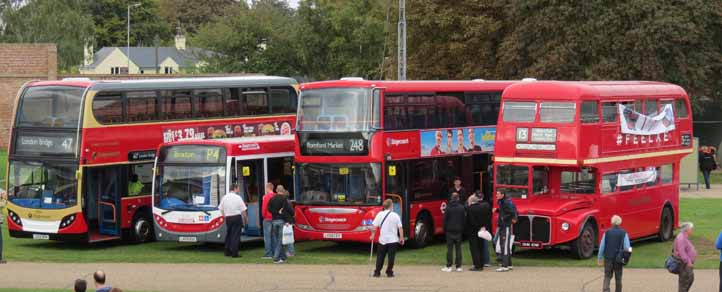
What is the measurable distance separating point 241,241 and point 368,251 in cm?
284

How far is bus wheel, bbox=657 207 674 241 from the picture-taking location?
2846 cm

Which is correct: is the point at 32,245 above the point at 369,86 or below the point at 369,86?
below

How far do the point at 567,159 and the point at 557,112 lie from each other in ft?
3.25

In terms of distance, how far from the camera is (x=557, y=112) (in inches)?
979

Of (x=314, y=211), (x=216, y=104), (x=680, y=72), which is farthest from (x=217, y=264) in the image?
(x=680, y=72)

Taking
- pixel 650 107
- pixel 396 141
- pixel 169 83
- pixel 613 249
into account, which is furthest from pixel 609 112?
pixel 169 83

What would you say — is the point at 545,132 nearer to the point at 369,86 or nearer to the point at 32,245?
the point at 369,86

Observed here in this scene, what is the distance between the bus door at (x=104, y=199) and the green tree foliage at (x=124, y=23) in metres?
90.7

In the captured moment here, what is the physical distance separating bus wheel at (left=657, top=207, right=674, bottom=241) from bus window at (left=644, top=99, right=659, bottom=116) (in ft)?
7.73

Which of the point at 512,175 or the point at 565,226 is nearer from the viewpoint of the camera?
the point at 565,226

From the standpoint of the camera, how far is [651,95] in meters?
27.8

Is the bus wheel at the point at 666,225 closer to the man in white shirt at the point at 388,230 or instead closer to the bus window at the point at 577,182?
the bus window at the point at 577,182

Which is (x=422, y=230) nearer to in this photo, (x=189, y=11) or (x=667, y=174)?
(x=667, y=174)

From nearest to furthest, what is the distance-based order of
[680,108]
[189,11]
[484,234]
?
[484,234] < [680,108] < [189,11]
